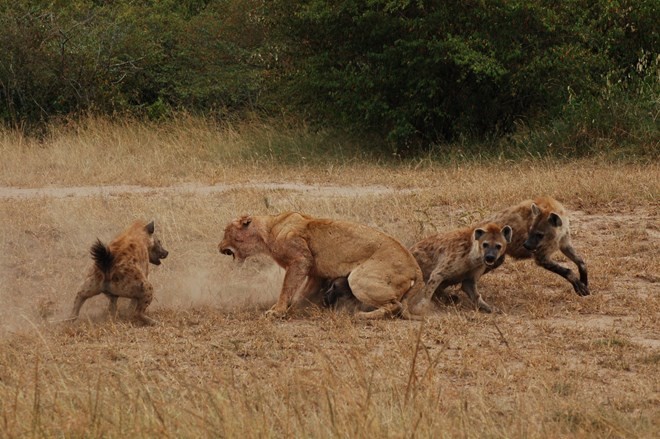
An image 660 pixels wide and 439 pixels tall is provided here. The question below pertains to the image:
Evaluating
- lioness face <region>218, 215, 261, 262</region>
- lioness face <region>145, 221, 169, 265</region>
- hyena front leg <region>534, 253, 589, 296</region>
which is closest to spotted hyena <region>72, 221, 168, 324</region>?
lioness face <region>145, 221, 169, 265</region>

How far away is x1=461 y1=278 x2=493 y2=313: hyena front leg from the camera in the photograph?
28.3 feet

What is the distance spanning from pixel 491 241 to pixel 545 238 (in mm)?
914

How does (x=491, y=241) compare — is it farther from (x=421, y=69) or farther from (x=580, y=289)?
(x=421, y=69)

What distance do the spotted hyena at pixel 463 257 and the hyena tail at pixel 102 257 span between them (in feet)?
7.71

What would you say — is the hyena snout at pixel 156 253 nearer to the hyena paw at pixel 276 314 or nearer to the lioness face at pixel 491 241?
the hyena paw at pixel 276 314

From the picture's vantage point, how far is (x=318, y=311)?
328 inches

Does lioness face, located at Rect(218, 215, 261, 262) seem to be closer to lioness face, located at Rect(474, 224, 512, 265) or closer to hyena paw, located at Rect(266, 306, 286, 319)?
hyena paw, located at Rect(266, 306, 286, 319)

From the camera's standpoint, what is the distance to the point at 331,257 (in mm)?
8492

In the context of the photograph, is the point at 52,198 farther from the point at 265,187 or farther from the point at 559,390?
the point at 559,390

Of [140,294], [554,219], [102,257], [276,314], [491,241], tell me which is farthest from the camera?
[554,219]

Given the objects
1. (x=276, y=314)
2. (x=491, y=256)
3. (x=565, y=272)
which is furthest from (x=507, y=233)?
(x=276, y=314)

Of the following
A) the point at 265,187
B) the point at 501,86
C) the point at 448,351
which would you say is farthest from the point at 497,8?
the point at 448,351

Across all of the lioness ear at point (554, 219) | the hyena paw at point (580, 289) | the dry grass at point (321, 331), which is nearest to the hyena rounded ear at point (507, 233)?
the dry grass at point (321, 331)

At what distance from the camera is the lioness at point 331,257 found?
27.2 feet
